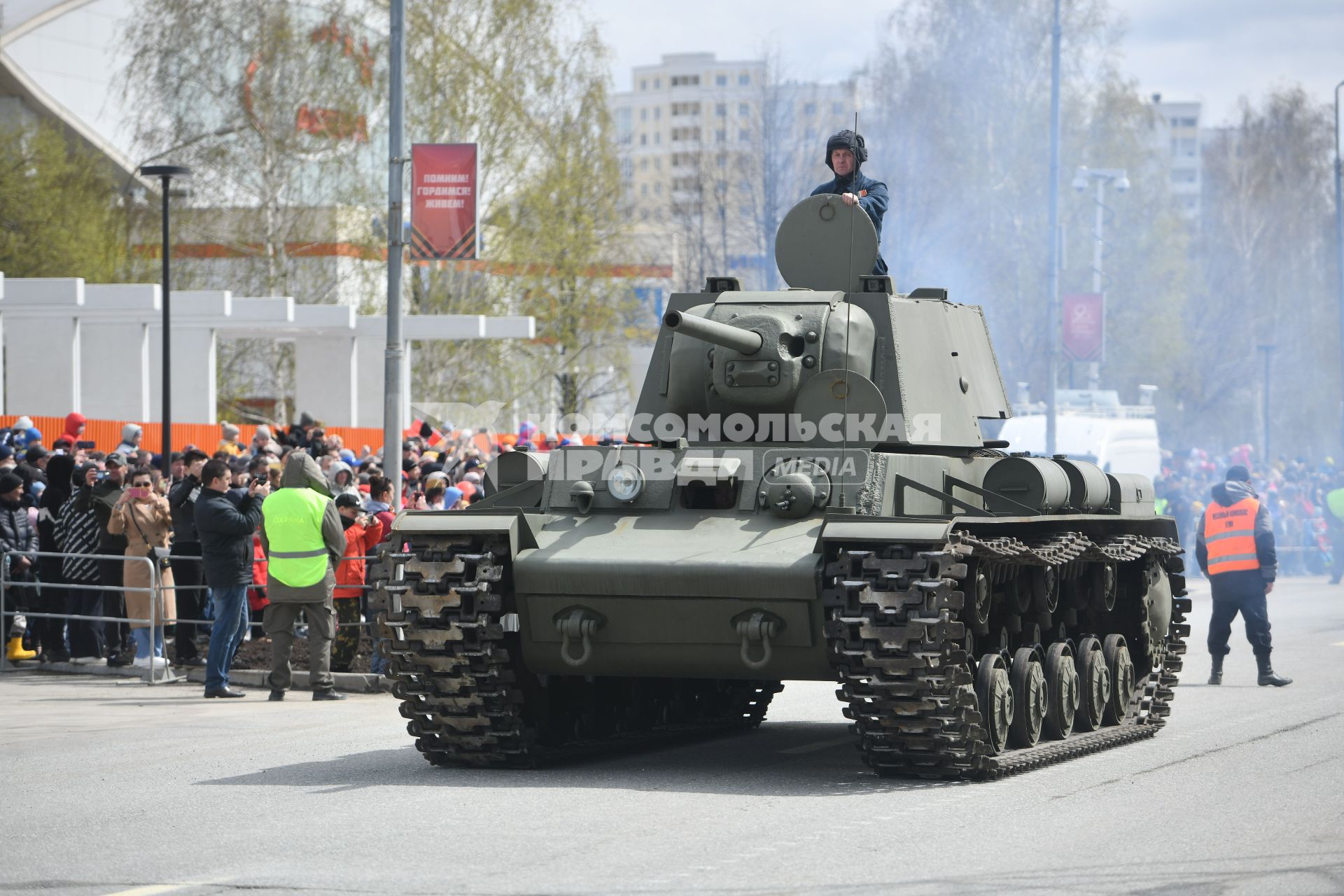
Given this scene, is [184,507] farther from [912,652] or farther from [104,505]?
[912,652]

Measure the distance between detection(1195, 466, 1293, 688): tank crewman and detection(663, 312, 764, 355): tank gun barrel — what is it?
23.6ft

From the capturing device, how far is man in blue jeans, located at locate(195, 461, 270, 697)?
49.8ft

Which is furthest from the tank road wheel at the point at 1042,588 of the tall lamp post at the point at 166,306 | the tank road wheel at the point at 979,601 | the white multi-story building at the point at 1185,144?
the white multi-story building at the point at 1185,144

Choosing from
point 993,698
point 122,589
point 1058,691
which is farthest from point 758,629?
point 122,589

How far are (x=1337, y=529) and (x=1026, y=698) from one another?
22.6 meters

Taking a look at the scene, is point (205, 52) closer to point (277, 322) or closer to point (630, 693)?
point (277, 322)

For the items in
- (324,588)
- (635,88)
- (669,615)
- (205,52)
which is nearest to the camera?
(669,615)

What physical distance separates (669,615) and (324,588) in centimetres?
531

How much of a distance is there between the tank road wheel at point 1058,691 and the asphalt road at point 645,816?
38 cm

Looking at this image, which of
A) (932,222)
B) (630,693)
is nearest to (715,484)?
(630,693)

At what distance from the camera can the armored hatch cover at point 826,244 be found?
500 inches

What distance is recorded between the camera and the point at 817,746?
1269 centimetres

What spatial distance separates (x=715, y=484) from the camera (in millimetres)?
10914

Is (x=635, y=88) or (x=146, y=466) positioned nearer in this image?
(x=146, y=466)
